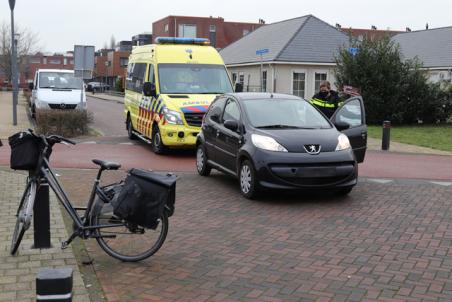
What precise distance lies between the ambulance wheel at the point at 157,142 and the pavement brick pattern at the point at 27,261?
18.0 ft

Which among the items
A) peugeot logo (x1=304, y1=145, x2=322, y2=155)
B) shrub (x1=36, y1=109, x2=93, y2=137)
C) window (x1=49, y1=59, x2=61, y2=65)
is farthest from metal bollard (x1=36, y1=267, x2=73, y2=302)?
window (x1=49, y1=59, x2=61, y2=65)

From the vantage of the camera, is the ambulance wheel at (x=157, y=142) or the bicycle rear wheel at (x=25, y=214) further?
the ambulance wheel at (x=157, y=142)

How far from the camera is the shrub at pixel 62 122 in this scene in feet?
52.9

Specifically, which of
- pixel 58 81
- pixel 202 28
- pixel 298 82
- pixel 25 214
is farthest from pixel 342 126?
pixel 202 28

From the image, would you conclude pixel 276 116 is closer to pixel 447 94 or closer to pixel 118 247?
pixel 118 247

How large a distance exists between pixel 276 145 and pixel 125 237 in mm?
3055

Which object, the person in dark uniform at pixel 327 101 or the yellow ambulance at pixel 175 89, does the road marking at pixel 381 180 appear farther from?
the yellow ambulance at pixel 175 89

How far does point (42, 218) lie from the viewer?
5.30 metres

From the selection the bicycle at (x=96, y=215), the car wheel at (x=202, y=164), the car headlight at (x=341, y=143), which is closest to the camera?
the bicycle at (x=96, y=215)

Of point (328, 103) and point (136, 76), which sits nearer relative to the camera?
point (328, 103)

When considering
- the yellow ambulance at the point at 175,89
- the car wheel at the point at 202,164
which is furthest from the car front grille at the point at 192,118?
the car wheel at the point at 202,164

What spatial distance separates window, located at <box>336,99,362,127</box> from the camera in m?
10.3

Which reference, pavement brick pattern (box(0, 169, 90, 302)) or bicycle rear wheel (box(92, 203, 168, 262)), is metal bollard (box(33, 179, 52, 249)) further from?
bicycle rear wheel (box(92, 203, 168, 262))

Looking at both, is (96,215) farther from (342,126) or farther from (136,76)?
(136,76)
